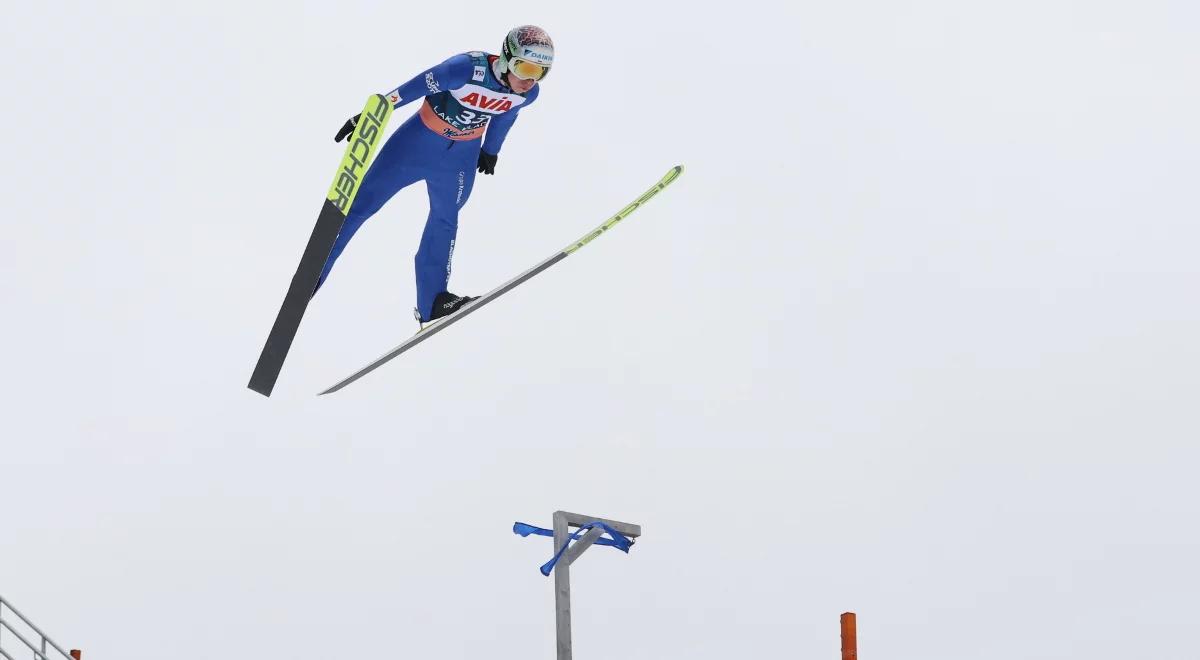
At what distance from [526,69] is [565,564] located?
10.7 ft

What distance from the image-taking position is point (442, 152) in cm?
1345

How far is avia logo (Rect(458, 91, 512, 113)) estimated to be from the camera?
13148 mm

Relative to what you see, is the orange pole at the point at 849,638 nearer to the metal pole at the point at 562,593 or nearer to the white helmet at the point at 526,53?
the metal pole at the point at 562,593

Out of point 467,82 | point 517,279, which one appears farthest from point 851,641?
point 467,82

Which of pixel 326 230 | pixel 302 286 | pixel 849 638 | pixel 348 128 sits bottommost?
pixel 849 638

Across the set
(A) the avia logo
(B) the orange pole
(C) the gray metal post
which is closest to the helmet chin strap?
(A) the avia logo

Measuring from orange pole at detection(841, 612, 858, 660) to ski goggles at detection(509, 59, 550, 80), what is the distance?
411 centimetres

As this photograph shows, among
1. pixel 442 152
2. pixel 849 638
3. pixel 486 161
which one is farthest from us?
pixel 486 161

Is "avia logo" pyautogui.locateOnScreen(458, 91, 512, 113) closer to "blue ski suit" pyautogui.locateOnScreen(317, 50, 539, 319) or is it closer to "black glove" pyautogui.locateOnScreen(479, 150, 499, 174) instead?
"blue ski suit" pyautogui.locateOnScreen(317, 50, 539, 319)

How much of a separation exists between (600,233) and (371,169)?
1824 mm

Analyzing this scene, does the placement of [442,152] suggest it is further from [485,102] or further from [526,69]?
[526,69]

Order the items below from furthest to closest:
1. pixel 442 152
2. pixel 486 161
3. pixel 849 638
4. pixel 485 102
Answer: pixel 486 161
pixel 442 152
pixel 485 102
pixel 849 638

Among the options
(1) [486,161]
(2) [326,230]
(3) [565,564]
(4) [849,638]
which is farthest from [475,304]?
(4) [849,638]

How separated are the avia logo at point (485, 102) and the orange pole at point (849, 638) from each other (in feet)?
13.7
